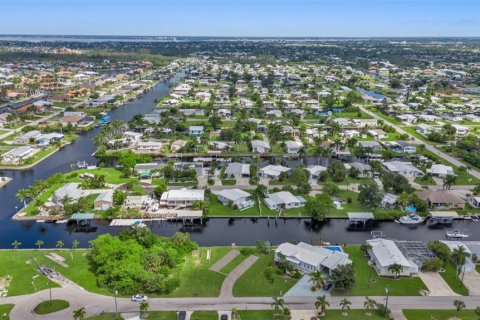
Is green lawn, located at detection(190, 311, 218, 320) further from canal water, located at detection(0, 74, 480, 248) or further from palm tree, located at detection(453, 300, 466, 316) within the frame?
palm tree, located at detection(453, 300, 466, 316)

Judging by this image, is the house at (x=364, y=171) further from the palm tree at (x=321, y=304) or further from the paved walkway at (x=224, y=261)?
the palm tree at (x=321, y=304)

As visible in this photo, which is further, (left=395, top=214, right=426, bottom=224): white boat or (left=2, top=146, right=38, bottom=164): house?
(left=2, top=146, right=38, bottom=164): house

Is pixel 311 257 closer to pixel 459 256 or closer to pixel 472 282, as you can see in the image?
pixel 459 256

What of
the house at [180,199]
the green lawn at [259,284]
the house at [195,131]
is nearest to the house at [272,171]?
the house at [180,199]

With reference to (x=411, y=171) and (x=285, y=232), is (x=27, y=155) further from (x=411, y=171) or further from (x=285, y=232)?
(x=411, y=171)

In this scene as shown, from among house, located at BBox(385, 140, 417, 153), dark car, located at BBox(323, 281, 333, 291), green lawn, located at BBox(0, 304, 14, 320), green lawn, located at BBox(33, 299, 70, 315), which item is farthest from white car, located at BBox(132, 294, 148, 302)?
house, located at BBox(385, 140, 417, 153)
